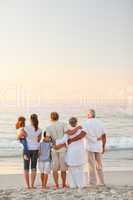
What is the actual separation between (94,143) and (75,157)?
32 cm

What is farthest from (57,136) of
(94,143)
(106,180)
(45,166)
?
(106,180)

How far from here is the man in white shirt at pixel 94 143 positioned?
6172 mm

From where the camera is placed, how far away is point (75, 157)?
19.7 ft

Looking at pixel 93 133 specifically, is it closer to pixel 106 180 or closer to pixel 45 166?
pixel 45 166

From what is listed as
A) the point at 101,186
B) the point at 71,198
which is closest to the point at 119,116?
the point at 101,186

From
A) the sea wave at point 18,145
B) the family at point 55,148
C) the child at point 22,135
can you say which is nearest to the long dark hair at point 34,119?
the family at point 55,148

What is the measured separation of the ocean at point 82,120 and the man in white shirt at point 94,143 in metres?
3.21

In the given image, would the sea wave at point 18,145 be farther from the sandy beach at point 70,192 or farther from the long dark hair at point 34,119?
the long dark hair at point 34,119

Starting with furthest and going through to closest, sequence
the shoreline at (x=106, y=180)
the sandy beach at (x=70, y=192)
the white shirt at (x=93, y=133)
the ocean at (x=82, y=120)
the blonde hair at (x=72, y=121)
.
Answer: the ocean at (x=82, y=120) < the shoreline at (x=106, y=180) < the white shirt at (x=93, y=133) < the blonde hair at (x=72, y=121) < the sandy beach at (x=70, y=192)

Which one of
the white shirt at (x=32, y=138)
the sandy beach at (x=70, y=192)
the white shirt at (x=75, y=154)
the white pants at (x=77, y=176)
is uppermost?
the white shirt at (x=32, y=138)

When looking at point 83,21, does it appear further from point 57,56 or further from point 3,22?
point 3,22

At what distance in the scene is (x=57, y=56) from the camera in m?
10.4

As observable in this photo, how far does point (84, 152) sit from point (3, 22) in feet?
14.3

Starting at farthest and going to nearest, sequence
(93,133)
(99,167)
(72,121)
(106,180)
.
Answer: (106,180)
(99,167)
(93,133)
(72,121)
